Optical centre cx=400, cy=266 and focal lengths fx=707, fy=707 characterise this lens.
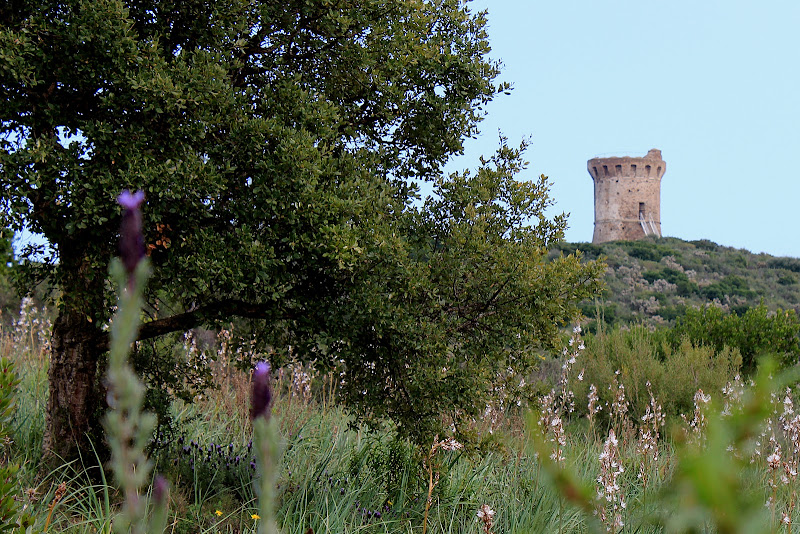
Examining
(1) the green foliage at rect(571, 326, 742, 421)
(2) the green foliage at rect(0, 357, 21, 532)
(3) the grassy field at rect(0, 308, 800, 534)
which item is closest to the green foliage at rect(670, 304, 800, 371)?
(1) the green foliage at rect(571, 326, 742, 421)

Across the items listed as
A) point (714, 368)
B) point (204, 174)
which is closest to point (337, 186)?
point (204, 174)

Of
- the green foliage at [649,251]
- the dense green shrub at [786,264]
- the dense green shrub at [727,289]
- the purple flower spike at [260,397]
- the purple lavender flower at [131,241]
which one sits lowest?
the purple flower spike at [260,397]

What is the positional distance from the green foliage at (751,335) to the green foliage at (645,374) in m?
1.43

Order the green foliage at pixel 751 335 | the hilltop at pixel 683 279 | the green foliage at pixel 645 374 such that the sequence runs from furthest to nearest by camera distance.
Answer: the hilltop at pixel 683 279
the green foliage at pixel 751 335
the green foliage at pixel 645 374

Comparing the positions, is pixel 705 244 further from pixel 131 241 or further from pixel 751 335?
pixel 131 241

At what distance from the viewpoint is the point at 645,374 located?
38.8 ft

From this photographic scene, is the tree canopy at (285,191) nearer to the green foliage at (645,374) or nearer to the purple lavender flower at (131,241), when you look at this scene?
the purple lavender flower at (131,241)

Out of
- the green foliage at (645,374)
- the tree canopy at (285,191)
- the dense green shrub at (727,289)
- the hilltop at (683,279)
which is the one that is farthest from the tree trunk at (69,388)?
the dense green shrub at (727,289)

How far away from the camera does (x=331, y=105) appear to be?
584cm

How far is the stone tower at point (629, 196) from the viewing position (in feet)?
195

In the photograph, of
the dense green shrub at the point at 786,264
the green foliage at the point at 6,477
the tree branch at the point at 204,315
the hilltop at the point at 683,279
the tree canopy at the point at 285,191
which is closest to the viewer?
the green foliage at the point at 6,477

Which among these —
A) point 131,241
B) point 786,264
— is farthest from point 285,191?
point 786,264

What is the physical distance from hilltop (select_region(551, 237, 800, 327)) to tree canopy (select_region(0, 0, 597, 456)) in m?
23.6

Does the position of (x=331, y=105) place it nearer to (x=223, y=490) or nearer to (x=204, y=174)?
(x=204, y=174)
